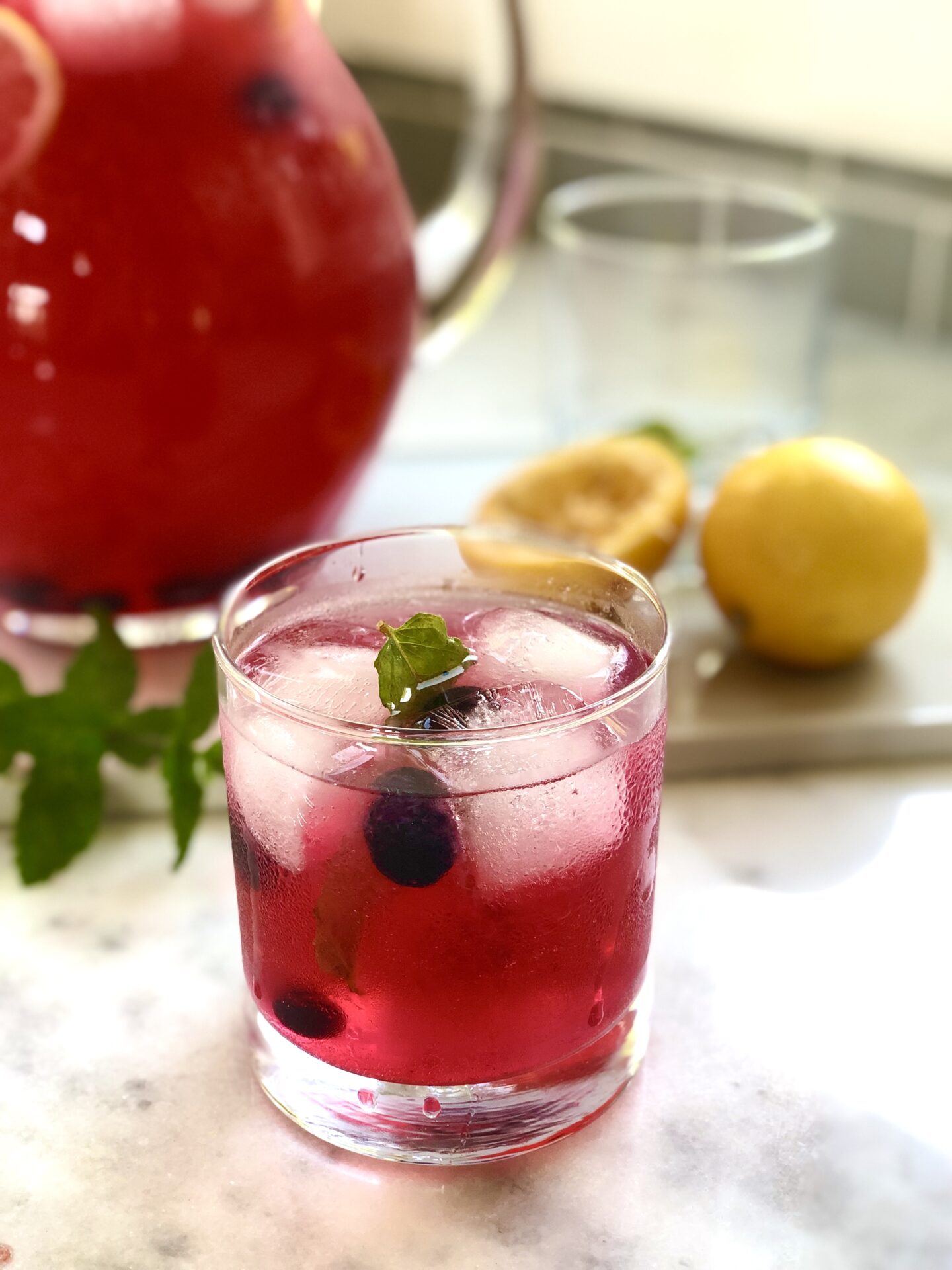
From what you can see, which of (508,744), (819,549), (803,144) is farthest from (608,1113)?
(803,144)

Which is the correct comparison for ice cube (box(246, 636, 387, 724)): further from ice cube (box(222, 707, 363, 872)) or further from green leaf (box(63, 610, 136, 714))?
green leaf (box(63, 610, 136, 714))

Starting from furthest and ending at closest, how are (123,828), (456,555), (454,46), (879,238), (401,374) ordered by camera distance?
(454,46), (879,238), (401,374), (123,828), (456,555)

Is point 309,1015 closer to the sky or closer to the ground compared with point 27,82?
closer to the ground

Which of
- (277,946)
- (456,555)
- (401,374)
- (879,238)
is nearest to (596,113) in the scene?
(879,238)

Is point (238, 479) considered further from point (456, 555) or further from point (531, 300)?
point (531, 300)

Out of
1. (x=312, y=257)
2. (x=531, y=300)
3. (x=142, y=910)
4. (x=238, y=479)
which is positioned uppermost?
(x=312, y=257)

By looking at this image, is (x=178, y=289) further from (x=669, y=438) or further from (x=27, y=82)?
(x=669, y=438)

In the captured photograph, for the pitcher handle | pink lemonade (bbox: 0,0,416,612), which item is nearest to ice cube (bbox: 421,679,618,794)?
pink lemonade (bbox: 0,0,416,612)

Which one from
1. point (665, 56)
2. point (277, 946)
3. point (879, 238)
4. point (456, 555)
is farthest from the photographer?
point (665, 56)
